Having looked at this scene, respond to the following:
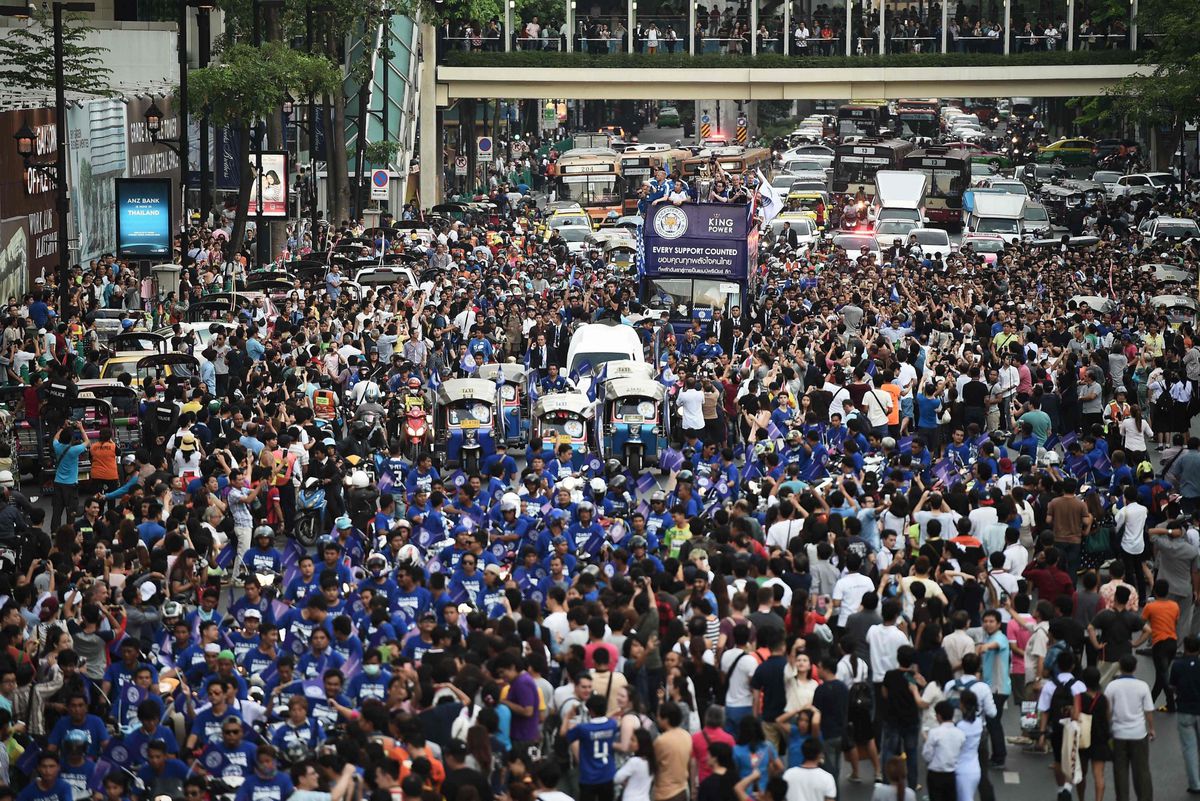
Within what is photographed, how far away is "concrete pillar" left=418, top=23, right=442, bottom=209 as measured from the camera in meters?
65.8

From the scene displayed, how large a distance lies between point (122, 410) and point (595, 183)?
34750mm

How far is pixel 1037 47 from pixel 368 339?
42.7 m

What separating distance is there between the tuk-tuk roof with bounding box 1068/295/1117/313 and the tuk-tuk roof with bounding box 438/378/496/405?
11.7 metres

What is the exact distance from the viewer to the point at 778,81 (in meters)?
64.6

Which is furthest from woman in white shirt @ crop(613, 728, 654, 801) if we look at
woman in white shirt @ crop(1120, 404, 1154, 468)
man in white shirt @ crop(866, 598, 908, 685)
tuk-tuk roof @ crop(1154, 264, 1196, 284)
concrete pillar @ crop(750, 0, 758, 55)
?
concrete pillar @ crop(750, 0, 758, 55)

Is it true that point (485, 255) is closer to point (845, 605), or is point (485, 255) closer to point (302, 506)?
point (302, 506)

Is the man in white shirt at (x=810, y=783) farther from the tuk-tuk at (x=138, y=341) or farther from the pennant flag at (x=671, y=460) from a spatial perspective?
the tuk-tuk at (x=138, y=341)

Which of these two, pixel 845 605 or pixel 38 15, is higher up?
pixel 38 15

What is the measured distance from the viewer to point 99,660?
1461 cm

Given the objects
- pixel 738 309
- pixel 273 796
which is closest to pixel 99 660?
pixel 273 796

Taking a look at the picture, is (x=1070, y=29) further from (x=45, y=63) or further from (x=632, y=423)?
(x=632, y=423)

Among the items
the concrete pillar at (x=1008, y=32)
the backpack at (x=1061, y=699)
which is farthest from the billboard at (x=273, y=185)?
the concrete pillar at (x=1008, y=32)

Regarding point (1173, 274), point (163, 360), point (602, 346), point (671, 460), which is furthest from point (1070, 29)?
point (671, 460)

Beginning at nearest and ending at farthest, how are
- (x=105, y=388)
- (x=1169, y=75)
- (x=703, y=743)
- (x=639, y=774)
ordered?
(x=639, y=774) → (x=703, y=743) → (x=105, y=388) → (x=1169, y=75)
